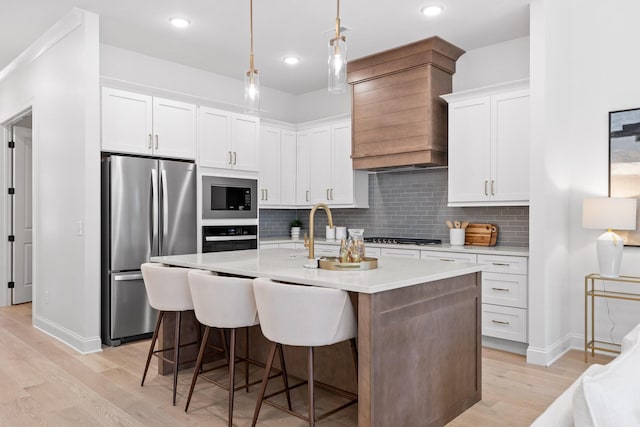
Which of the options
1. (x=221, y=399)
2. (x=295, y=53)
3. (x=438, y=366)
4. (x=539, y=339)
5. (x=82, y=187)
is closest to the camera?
(x=438, y=366)

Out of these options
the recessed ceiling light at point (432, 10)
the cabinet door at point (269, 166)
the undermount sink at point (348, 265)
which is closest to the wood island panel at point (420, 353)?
the undermount sink at point (348, 265)

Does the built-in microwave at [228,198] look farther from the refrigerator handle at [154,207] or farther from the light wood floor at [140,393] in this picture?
the light wood floor at [140,393]

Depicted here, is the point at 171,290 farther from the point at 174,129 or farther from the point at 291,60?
the point at 291,60

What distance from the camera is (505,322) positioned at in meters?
4.03

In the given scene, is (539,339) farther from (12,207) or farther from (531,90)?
(12,207)

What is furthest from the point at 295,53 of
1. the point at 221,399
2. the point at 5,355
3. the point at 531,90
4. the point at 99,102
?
the point at 5,355

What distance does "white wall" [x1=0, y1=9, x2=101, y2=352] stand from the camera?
13.1 feet

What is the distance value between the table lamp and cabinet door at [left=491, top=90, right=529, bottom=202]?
535 mm

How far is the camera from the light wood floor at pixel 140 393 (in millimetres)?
2701

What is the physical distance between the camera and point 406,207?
5.44 meters

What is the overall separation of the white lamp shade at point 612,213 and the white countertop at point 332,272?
155cm

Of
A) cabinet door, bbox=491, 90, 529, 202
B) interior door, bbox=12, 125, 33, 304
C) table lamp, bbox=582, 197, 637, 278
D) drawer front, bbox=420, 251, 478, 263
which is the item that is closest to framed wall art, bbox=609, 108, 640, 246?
table lamp, bbox=582, 197, 637, 278

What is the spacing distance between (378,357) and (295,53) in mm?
3737

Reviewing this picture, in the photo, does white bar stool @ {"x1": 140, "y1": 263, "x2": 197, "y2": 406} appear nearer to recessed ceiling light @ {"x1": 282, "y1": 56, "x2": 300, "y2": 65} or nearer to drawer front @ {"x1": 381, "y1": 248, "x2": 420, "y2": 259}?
drawer front @ {"x1": 381, "y1": 248, "x2": 420, "y2": 259}
